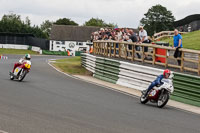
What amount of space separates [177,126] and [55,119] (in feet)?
8.67

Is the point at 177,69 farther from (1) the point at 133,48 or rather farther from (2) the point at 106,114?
(2) the point at 106,114

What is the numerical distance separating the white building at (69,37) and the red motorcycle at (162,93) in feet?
313

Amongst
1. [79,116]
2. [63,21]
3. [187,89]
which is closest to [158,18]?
[63,21]

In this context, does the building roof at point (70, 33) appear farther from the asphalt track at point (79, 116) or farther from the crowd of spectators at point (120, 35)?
the asphalt track at point (79, 116)

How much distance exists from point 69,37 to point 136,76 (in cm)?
9295

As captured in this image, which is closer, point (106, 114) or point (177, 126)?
point (177, 126)

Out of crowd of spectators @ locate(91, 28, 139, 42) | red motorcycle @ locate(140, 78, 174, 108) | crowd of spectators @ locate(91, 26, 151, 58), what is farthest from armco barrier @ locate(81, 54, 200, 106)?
red motorcycle @ locate(140, 78, 174, 108)

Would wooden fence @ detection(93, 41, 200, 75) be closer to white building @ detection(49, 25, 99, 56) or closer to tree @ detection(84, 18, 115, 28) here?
white building @ detection(49, 25, 99, 56)

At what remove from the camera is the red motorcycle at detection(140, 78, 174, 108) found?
1355 centimetres

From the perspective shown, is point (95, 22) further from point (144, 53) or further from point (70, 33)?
point (144, 53)

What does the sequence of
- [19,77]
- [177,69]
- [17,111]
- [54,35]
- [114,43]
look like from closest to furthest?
[17,111], [177,69], [19,77], [114,43], [54,35]

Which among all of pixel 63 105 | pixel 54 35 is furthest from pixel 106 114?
pixel 54 35

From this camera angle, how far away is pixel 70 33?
11325cm

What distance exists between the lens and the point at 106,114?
35.2ft
